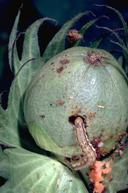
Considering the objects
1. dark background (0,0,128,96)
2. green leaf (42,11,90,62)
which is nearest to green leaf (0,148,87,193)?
green leaf (42,11,90,62)

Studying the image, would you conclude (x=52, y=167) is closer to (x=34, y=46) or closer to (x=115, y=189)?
(x=115, y=189)

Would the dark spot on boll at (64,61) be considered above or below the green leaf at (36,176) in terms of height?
above

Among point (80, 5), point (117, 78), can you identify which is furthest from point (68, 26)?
point (80, 5)

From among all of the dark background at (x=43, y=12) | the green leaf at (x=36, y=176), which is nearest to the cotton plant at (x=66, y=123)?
the green leaf at (x=36, y=176)

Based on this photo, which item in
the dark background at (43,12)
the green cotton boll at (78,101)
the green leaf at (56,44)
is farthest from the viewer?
the dark background at (43,12)

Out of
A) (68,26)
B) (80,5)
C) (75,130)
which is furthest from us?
(80,5)

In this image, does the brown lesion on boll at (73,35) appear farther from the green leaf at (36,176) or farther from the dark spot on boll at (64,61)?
the green leaf at (36,176)

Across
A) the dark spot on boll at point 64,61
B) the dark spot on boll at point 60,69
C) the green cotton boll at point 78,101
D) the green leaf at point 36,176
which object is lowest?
the green leaf at point 36,176
